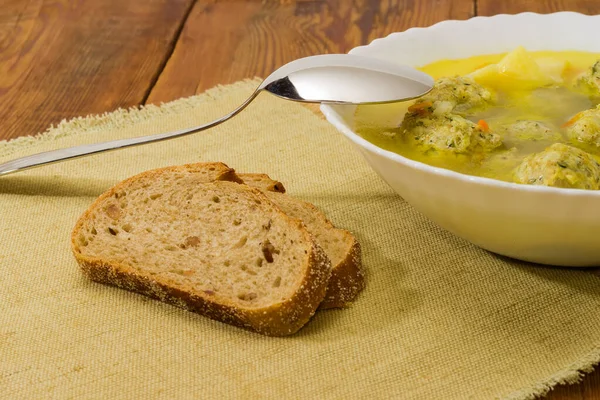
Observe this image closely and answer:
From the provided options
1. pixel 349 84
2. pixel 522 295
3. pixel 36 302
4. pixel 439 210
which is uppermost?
pixel 349 84

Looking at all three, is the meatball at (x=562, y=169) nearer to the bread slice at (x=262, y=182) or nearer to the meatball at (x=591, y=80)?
the meatball at (x=591, y=80)

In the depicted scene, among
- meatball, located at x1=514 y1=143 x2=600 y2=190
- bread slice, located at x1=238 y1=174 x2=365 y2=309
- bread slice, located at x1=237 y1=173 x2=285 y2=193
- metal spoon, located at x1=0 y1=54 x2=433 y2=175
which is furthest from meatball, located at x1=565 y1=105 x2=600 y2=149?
bread slice, located at x1=237 y1=173 x2=285 y2=193

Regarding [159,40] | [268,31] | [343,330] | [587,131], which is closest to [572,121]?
[587,131]

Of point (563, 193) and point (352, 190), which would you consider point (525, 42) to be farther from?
point (563, 193)

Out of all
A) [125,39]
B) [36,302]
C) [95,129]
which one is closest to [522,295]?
[36,302]

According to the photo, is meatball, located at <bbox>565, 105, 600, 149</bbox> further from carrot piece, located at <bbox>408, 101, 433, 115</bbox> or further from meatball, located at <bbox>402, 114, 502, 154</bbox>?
carrot piece, located at <bbox>408, 101, 433, 115</bbox>

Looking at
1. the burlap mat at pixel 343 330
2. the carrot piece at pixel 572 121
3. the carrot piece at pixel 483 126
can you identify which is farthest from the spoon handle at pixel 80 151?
the carrot piece at pixel 572 121
